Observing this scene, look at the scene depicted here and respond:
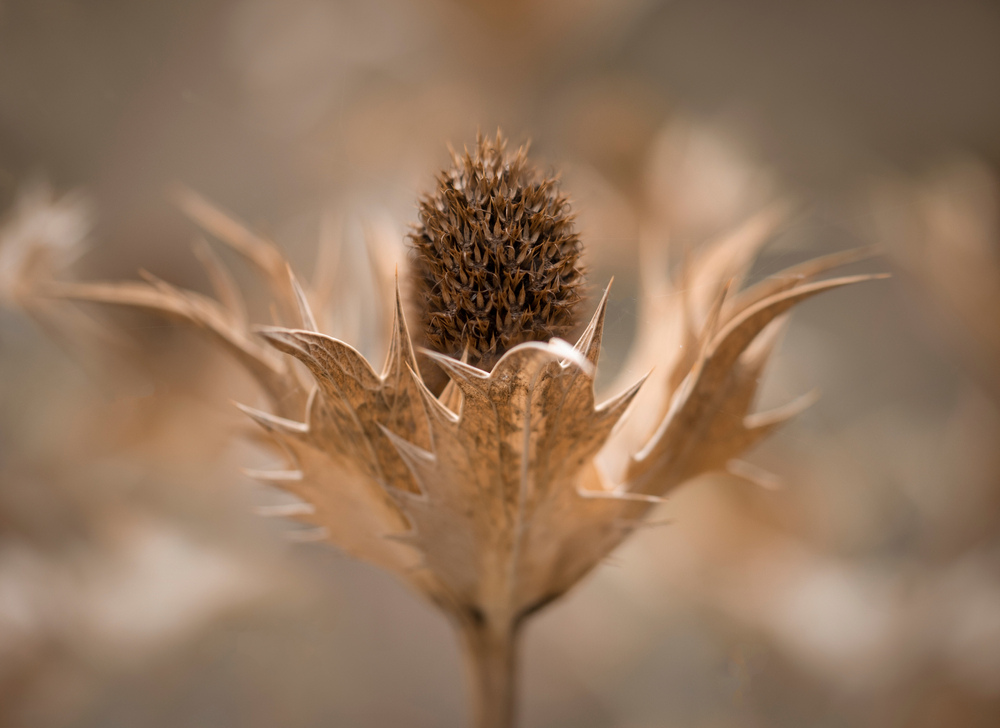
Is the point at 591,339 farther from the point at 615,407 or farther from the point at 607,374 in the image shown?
the point at 607,374

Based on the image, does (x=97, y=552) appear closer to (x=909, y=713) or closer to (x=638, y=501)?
(x=638, y=501)

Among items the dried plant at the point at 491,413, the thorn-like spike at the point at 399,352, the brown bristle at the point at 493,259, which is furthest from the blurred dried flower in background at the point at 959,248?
the thorn-like spike at the point at 399,352

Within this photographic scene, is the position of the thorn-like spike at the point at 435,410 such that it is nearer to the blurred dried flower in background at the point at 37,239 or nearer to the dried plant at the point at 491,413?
the dried plant at the point at 491,413

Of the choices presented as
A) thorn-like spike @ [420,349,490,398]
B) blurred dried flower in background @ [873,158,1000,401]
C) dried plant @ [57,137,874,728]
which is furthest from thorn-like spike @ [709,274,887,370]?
blurred dried flower in background @ [873,158,1000,401]

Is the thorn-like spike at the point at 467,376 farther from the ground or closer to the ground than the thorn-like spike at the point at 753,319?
closer to the ground

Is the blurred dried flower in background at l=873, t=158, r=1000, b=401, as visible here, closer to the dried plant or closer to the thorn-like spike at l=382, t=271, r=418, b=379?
the dried plant

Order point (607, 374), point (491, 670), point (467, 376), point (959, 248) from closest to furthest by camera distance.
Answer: point (467, 376)
point (491, 670)
point (607, 374)
point (959, 248)

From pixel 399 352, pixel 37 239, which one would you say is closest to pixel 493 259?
pixel 399 352
